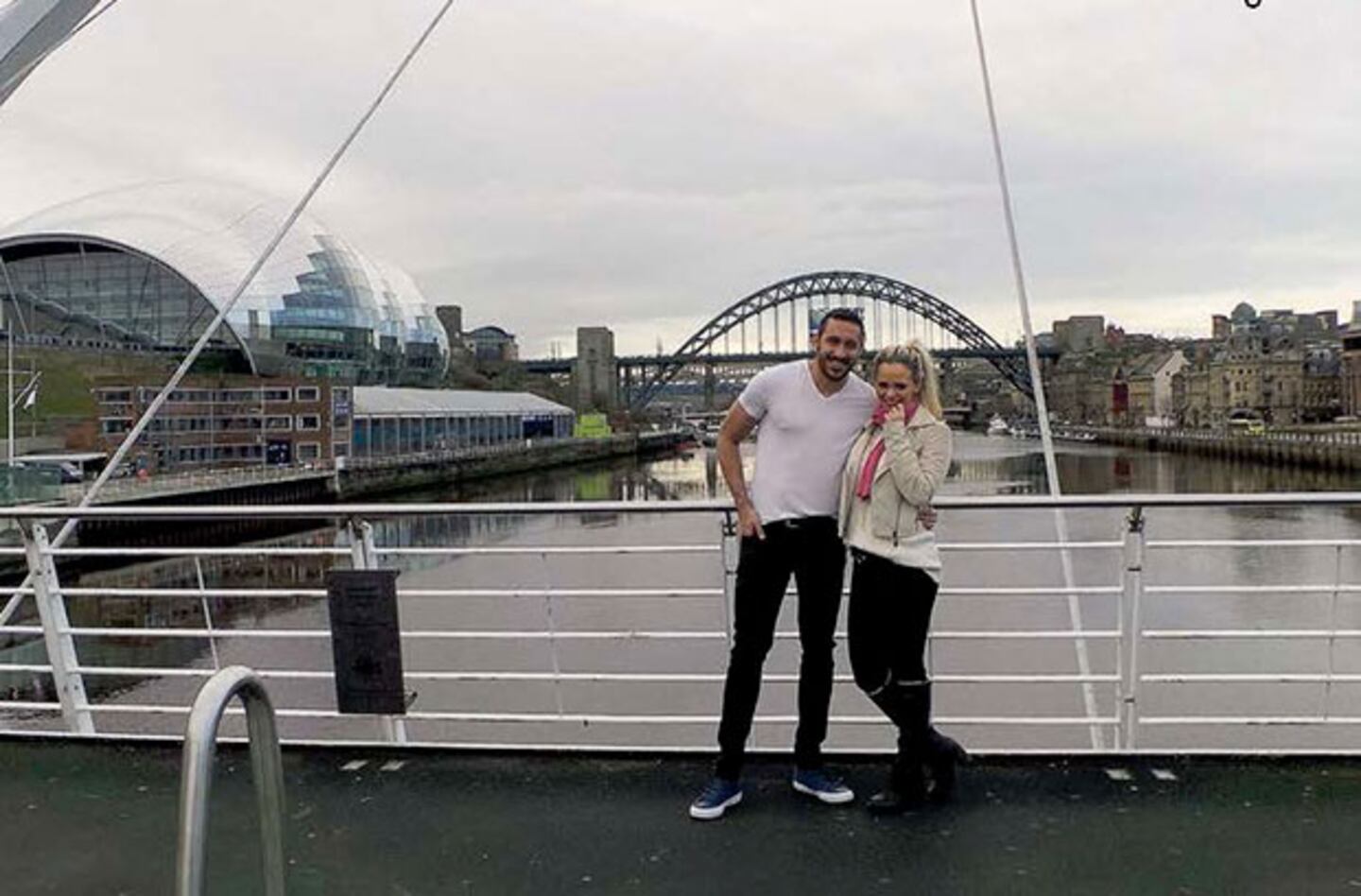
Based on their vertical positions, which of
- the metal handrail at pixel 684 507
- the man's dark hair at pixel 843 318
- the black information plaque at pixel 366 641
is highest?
the man's dark hair at pixel 843 318

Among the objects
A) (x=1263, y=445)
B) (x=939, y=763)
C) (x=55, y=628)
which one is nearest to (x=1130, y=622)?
(x=939, y=763)

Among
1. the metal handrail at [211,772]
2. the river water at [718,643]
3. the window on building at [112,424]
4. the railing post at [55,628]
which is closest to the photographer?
the metal handrail at [211,772]

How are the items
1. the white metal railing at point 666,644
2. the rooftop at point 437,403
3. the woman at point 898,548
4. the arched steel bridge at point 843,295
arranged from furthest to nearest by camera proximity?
the arched steel bridge at point 843,295 → the rooftop at point 437,403 → the white metal railing at point 666,644 → the woman at point 898,548

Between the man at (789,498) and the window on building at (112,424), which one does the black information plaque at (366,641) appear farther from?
the window on building at (112,424)

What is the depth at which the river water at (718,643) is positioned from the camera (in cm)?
729

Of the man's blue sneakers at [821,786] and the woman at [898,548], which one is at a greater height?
the woman at [898,548]

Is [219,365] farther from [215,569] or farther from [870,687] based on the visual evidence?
[870,687]

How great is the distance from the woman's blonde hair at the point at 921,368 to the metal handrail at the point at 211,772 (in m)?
1.31

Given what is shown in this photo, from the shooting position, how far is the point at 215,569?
21.2m

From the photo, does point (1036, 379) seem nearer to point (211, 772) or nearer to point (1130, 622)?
point (1130, 622)

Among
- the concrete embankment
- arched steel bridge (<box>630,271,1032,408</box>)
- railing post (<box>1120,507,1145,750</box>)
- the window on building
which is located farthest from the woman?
arched steel bridge (<box>630,271,1032,408</box>)

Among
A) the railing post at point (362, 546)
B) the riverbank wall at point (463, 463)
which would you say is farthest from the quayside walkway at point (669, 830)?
the riverbank wall at point (463, 463)

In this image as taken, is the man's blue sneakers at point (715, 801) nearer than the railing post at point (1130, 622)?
Yes

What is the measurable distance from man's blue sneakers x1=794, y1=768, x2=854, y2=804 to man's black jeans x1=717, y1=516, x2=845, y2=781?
0.05 feet
